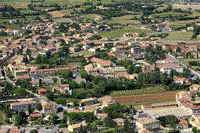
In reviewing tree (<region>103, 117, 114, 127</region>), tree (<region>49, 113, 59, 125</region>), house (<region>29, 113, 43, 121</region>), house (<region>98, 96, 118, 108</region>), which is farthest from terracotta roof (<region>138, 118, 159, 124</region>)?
house (<region>29, 113, 43, 121</region>)

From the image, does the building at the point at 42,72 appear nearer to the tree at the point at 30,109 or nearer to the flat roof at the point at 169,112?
the tree at the point at 30,109

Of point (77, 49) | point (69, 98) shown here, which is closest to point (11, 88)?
point (69, 98)

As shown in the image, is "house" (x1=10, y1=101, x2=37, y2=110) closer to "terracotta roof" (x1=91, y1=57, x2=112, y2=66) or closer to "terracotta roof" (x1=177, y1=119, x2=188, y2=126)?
"terracotta roof" (x1=177, y1=119, x2=188, y2=126)

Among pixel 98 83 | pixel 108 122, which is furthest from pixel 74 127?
pixel 98 83

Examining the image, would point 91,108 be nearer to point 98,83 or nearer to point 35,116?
point 35,116

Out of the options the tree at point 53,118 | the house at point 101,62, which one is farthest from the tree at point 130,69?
the tree at point 53,118

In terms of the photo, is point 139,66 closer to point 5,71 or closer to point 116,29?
point 5,71

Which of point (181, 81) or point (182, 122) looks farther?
point (181, 81)
